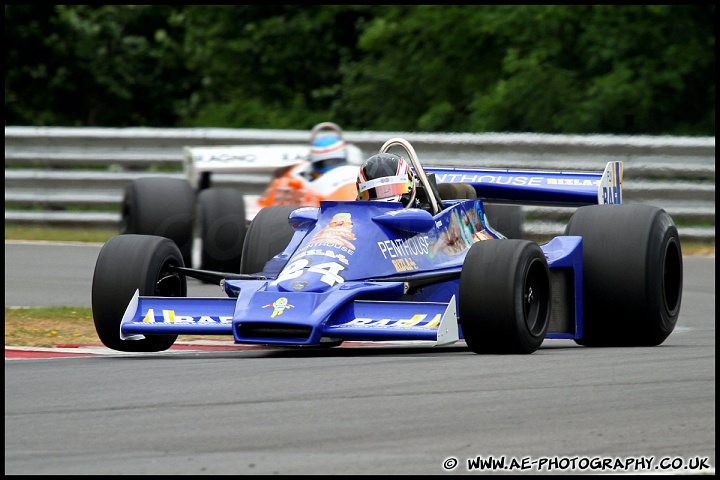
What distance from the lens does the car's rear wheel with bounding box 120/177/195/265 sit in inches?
505

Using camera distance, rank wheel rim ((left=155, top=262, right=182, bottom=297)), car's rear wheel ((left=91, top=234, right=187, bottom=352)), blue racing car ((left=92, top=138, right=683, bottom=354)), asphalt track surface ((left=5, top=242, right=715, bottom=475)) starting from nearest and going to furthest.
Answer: asphalt track surface ((left=5, top=242, right=715, bottom=475)) < blue racing car ((left=92, top=138, right=683, bottom=354)) < car's rear wheel ((left=91, top=234, right=187, bottom=352)) < wheel rim ((left=155, top=262, right=182, bottom=297))

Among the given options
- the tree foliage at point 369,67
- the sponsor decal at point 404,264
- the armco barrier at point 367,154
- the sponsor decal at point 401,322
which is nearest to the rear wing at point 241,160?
the armco barrier at point 367,154

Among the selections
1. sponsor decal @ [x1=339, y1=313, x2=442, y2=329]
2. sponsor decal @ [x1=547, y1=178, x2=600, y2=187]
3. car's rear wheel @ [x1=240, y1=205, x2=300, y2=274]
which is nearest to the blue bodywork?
sponsor decal @ [x1=339, y1=313, x2=442, y2=329]

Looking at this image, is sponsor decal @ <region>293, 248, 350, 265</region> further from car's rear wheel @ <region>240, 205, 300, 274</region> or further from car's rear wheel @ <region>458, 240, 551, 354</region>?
car's rear wheel @ <region>240, 205, 300, 274</region>

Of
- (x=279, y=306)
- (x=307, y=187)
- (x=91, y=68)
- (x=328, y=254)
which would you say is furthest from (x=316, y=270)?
(x=91, y=68)

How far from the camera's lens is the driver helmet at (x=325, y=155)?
1437 centimetres

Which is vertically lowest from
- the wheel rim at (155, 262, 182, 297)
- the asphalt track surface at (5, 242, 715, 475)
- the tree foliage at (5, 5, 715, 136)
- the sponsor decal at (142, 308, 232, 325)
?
the asphalt track surface at (5, 242, 715, 475)

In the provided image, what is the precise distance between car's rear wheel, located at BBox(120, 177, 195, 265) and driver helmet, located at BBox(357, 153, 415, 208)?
14.4ft

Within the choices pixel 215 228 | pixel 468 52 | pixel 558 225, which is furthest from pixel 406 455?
pixel 468 52

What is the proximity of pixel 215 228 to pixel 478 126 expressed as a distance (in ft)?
33.0

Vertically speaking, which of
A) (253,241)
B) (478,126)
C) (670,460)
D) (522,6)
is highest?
(522,6)

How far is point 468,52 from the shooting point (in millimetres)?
23562

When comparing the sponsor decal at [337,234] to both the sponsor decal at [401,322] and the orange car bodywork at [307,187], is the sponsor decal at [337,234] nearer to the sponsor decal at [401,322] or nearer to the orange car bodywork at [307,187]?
the sponsor decal at [401,322]

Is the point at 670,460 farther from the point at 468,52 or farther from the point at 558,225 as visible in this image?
the point at 468,52
